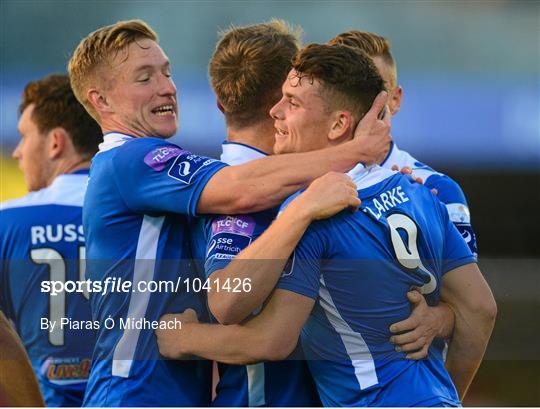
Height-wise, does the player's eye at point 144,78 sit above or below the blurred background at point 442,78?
above

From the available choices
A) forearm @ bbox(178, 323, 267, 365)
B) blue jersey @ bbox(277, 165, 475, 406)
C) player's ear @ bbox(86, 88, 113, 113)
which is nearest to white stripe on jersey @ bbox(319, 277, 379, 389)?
blue jersey @ bbox(277, 165, 475, 406)

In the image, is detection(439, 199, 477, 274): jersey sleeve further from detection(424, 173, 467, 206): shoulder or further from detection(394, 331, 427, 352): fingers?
detection(424, 173, 467, 206): shoulder

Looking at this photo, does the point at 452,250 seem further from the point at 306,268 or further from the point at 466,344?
the point at 306,268

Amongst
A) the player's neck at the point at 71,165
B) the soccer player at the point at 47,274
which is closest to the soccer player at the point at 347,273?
the soccer player at the point at 47,274

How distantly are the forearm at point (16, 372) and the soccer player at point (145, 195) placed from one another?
364 mm

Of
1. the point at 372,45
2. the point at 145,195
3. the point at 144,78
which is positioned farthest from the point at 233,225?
the point at 372,45

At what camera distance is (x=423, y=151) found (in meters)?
7.35

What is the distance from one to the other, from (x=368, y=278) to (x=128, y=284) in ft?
2.46

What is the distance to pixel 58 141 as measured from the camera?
4.05m

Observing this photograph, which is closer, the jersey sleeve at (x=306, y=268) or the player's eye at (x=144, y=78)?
the jersey sleeve at (x=306, y=268)

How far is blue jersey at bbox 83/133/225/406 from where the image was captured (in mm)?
2758

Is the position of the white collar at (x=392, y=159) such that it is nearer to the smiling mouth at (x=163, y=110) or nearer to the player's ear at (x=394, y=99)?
the player's ear at (x=394, y=99)

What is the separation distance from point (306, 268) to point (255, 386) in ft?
1.51

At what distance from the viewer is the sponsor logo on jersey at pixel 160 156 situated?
107 inches
